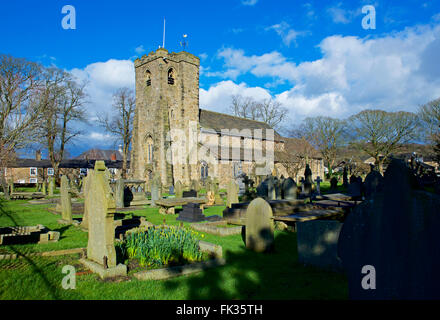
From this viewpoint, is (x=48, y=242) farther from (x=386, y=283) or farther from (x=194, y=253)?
(x=386, y=283)

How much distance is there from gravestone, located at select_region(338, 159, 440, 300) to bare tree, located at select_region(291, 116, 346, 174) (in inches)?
1678

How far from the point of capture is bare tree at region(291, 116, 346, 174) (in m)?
44.2

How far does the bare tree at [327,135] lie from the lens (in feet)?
145

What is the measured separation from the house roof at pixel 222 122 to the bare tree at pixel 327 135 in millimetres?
5490

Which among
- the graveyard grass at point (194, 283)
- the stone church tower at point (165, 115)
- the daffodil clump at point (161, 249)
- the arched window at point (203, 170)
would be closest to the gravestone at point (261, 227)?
the graveyard grass at point (194, 283)

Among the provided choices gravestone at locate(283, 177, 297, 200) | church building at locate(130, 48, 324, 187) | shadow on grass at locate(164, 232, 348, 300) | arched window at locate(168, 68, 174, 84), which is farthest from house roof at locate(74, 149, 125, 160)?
shadow on grass at locate(164, 232, 348, 300)

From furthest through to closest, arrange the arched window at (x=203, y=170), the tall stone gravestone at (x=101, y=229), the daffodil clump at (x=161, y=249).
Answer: the arched window at (x=203, y=170)
the daffodil clump at (x=161, y=249)
the tall stone gravestone at (x=101, y=229)

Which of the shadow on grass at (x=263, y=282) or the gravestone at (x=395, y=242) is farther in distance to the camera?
the shadow on grass at (x=263, y=282)

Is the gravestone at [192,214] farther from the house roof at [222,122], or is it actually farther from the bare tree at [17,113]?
the house roof at [222,122]

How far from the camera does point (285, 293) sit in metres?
4.38

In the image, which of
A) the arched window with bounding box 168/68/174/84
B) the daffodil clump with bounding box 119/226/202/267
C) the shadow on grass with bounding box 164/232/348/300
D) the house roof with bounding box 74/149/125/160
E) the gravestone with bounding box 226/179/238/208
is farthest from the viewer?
the house roof with bounding box 74/149/125/160

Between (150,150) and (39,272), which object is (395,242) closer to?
(39,272)

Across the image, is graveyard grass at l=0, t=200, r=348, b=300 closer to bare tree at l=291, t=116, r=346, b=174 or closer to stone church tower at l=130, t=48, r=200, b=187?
stone church tower at l=130, t=48, r=200, b=187
